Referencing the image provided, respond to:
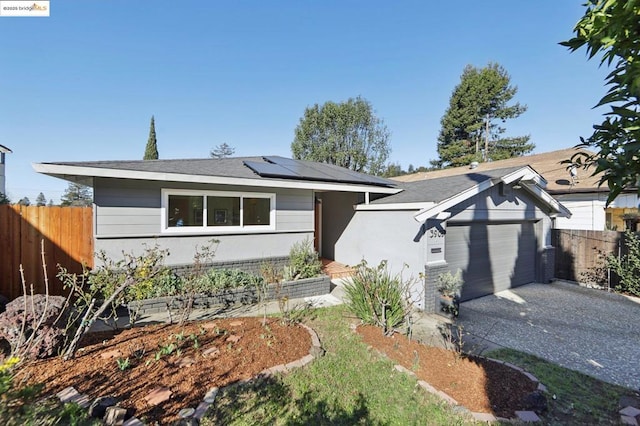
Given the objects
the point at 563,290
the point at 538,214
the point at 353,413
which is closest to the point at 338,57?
the point at 538,214

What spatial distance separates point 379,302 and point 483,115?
3247cm

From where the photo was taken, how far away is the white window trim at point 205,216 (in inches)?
298

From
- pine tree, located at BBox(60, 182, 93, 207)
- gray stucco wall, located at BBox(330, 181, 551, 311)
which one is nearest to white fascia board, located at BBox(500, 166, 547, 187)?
gray stucco wall, located at BBox(330, 181, 551, 311)

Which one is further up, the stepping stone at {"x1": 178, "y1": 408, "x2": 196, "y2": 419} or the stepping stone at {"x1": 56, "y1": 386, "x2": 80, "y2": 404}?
the stepping stone at {"x1": 56, "y1": 386, "x2": 80, "y2": 404}

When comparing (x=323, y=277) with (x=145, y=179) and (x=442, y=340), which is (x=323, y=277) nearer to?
(x=442, y=340)

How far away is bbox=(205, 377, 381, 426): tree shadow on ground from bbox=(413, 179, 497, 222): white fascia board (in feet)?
15.1

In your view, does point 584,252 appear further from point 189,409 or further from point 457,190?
point 189,409

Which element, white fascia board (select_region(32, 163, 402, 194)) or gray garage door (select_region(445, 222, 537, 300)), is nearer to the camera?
white fascia board (select_region(32, 163, 402, 194))

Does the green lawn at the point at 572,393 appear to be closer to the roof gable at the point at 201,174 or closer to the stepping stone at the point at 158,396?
the stepping stone at the point at 158,396

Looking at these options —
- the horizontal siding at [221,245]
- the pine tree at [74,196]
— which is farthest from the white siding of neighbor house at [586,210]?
the pine tree at [74,196]

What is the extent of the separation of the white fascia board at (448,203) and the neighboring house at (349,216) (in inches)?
1.2

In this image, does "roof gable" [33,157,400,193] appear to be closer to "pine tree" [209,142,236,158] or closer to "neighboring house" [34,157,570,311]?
"neighboring house" [34,157,570,311]

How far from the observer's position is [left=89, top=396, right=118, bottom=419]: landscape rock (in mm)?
3145

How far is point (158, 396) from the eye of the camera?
3463 mm
